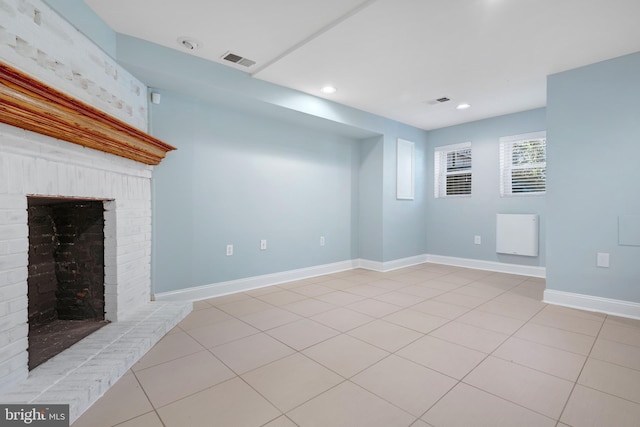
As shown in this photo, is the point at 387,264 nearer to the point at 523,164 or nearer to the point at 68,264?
the point at 523,164

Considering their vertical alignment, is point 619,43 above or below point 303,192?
above

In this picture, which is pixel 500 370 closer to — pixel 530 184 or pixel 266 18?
pixel 266 18

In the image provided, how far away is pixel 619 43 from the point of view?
2600 mm

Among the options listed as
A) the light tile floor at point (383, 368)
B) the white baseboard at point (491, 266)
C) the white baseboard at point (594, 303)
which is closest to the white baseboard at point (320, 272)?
the white baseboard at point (491, 266)

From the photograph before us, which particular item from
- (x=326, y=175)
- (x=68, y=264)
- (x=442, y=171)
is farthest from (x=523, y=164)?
(x=68, y=264)

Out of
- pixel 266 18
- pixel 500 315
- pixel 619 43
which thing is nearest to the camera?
pixel 266 18

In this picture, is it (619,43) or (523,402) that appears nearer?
(523,402)

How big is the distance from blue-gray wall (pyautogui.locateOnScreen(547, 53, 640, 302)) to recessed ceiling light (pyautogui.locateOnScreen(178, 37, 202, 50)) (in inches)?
143

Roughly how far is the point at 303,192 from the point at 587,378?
3.41 m

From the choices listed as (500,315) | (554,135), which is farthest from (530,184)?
(500,315)

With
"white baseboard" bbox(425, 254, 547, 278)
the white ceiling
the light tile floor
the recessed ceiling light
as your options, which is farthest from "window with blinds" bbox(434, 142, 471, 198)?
the recessed ceiling light

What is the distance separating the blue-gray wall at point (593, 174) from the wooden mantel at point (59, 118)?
4043mm

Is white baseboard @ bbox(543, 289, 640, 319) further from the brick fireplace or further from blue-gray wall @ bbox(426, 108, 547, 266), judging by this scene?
the brick fireplace

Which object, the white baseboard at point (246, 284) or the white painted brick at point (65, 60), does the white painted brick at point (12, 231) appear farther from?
the white baseboard at point (246, 284)
